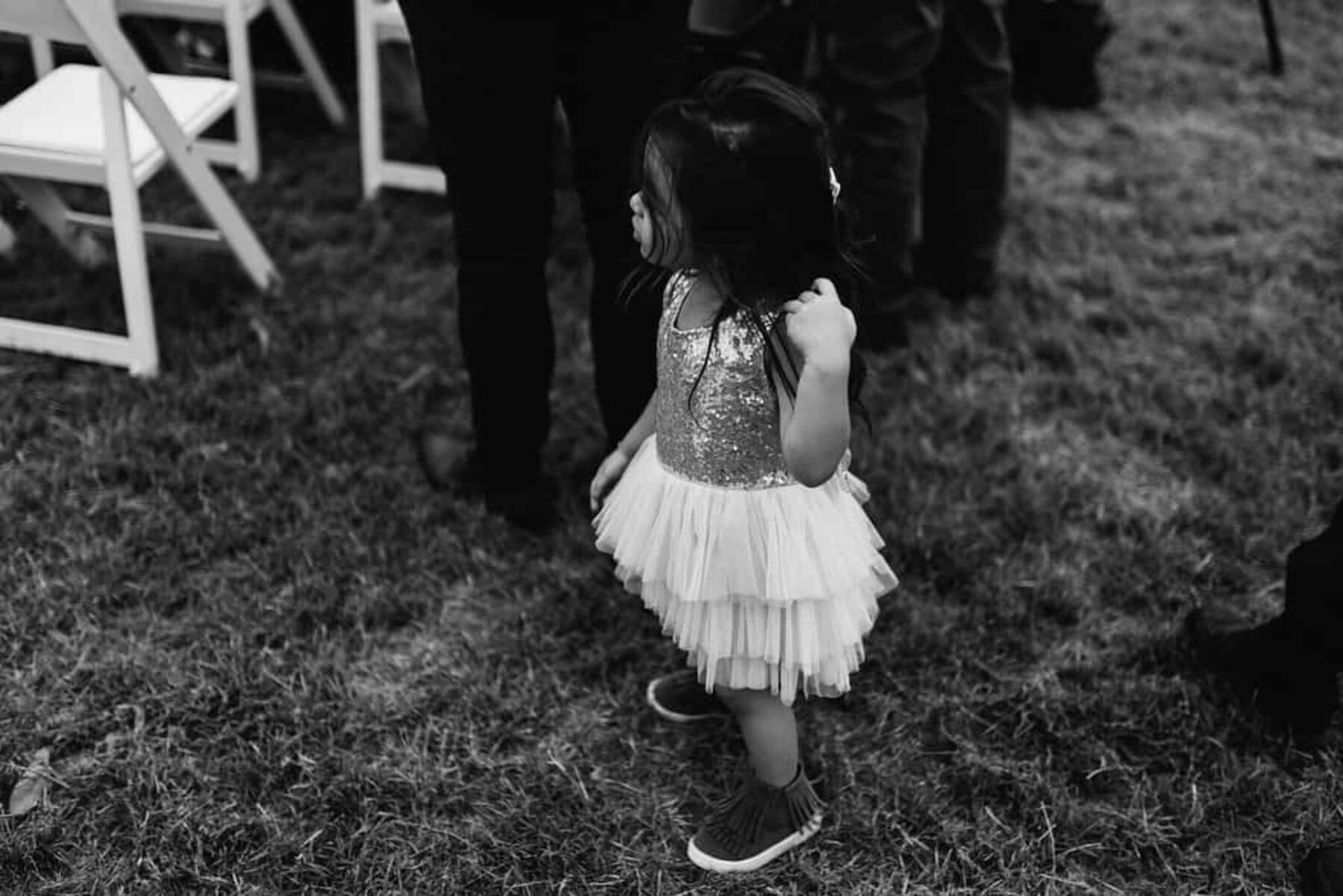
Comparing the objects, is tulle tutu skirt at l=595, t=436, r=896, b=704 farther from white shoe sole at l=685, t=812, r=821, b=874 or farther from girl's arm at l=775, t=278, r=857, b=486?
white shoe sole at l=685, t=812, r=821, b=874

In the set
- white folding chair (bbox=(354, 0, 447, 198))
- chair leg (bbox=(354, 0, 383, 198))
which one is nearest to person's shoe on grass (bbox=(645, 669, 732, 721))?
white folding chair (bbox=(354, 0, 447, 198))

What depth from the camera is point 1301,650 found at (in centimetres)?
227

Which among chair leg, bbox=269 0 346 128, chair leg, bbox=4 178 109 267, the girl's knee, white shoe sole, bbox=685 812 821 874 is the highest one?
chair leg, bbox=269 0 346 128

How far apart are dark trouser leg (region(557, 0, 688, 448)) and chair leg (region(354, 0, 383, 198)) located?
187cm

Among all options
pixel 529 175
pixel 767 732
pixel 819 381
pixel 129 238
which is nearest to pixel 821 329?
pixel 819 381

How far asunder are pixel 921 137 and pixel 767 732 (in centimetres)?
185

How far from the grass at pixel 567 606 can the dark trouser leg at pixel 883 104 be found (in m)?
0.43

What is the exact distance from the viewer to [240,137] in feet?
13.8

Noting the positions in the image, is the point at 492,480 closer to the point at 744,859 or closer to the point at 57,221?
the point at 744,859

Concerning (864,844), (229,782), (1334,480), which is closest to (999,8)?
(1334,480)

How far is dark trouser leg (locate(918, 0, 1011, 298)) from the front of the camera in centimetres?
354

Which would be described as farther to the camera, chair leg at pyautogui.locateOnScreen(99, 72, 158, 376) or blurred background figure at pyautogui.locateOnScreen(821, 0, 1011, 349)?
blurred background figure at pyautogui.locateOnScreen(821, 0, 1011, 349)

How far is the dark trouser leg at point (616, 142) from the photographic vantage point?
223cm

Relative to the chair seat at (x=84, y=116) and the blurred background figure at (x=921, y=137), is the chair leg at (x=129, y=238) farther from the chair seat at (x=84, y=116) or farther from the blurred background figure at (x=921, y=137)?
the blurred background figure at (x=921, y=137)
